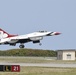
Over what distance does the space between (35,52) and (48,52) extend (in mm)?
4896

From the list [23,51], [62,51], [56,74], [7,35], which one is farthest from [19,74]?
[23,51]

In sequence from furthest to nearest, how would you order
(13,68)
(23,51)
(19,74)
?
(23,51) → (13,68) → (19,74)

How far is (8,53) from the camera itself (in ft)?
515

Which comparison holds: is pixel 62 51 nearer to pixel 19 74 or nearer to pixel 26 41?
pixel 26 41

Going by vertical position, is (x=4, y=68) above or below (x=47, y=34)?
below

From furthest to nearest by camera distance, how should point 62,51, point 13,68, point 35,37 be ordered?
point 62,51 → point 35,37 → point 13,68

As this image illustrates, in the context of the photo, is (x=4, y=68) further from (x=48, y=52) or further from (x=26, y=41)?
(x=48, y=52)

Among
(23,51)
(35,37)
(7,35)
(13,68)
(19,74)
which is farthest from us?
(23,51)

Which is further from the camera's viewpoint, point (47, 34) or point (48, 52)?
point (48, 52)

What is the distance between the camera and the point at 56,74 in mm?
48562

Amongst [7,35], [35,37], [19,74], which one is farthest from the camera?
[7,35]

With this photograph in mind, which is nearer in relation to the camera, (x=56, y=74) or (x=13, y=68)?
(x=56, y=74)

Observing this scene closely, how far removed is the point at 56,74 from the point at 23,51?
10804cm

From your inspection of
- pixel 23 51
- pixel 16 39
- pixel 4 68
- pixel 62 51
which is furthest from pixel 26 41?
pixel 23 51
